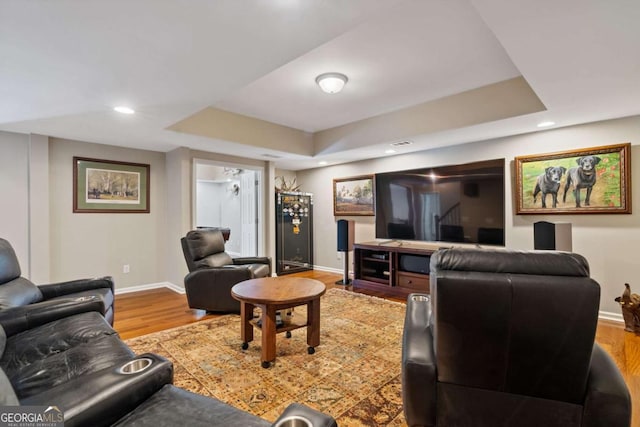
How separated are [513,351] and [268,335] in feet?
5.32

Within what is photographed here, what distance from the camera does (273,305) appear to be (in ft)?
7.25

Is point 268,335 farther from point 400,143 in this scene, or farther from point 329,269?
point 329,269

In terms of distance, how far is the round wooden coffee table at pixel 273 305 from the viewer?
2217 mm

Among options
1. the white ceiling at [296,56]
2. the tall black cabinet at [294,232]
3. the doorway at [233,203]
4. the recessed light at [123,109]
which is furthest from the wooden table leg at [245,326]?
the tall black cabinet at [294,232]

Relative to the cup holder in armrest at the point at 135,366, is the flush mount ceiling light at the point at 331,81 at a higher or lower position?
higher

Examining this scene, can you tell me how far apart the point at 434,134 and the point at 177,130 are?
3148 millimetres

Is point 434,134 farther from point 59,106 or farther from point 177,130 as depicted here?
point 59,106

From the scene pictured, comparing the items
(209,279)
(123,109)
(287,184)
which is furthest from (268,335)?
(287,184)

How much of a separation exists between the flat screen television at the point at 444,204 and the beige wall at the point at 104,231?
3703 millimetres

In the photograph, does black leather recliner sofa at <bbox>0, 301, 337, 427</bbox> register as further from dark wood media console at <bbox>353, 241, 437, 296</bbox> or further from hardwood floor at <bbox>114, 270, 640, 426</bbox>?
dark wood media console at <bbox>353, 241, 437, 296</bbox>

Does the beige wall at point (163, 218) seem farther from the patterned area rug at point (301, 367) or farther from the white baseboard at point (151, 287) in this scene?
Answer: the patterned area rug at point (301, 367)

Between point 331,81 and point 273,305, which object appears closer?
point 273,305

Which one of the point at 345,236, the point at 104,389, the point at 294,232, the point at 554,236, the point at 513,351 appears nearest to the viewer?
the point at 104,389

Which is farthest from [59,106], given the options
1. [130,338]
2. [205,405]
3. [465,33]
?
[465,33]
